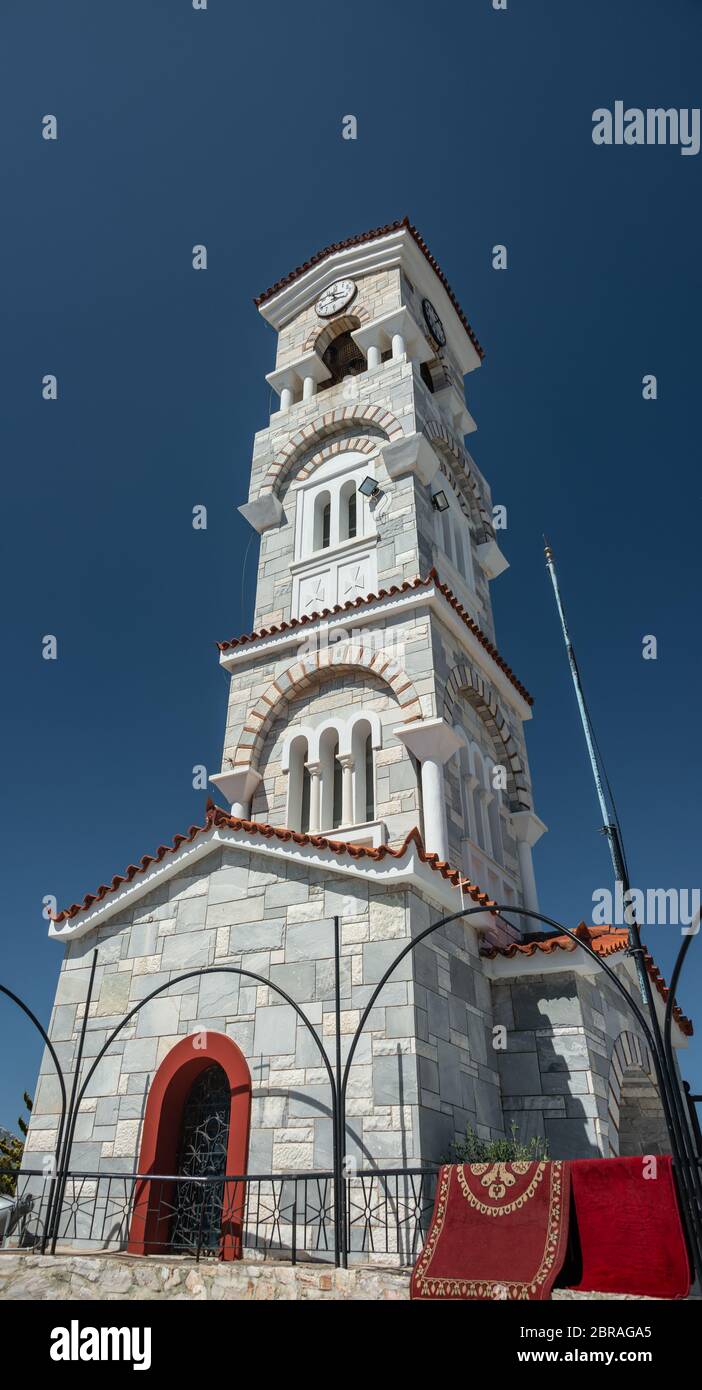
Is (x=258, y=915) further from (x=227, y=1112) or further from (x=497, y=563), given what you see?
(x=497, y=563)

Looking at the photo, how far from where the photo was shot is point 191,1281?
253 inches

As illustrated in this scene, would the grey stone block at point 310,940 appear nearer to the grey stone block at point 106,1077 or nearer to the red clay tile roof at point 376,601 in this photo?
the grey stone block at point 106,1077

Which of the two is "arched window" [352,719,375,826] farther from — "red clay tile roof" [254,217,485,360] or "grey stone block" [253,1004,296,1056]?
"red clay tile roof" [254,217,485,360]

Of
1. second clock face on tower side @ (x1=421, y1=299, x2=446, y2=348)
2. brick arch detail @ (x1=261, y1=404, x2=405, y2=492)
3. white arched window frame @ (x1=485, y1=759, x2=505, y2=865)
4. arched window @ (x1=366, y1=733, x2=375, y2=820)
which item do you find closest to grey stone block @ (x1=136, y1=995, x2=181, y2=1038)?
arched window @ (x1=366, y1=733, x2=375, y2=820)

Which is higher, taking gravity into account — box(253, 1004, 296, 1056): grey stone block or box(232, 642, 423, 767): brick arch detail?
box(232, 642, 423, 767): brick arch detail

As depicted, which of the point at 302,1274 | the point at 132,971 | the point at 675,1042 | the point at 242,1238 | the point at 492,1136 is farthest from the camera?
the point at 675,1042

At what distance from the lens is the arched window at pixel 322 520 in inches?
668

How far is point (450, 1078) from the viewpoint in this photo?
9.04 metres

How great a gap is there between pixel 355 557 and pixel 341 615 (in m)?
1.93

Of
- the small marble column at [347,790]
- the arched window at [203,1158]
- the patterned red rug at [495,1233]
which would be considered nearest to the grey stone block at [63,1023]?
the arched window at [203,1158]

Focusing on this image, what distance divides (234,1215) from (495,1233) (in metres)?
3.10

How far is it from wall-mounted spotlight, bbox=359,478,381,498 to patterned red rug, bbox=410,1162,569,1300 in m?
12.3

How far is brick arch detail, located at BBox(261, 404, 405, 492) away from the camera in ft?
57.8

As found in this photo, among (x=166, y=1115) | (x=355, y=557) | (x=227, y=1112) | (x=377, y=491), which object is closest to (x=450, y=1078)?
(x=227, y=1112)
